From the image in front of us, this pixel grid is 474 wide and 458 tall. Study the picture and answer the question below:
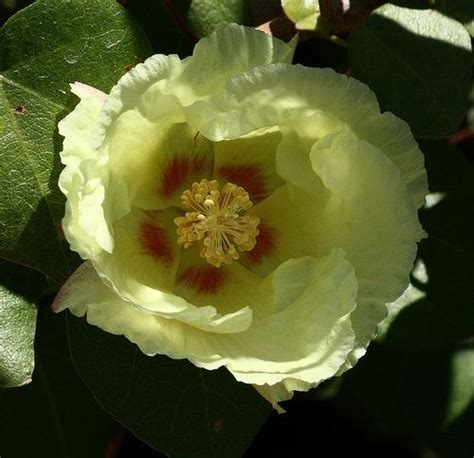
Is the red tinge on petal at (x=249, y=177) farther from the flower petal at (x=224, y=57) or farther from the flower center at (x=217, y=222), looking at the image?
the flower petal at (x=224, y=57)

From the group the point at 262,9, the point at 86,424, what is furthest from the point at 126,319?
the point at 86,424

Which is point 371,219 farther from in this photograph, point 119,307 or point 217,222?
point 119,307

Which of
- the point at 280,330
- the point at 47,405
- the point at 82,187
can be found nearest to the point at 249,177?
the point at 280,330

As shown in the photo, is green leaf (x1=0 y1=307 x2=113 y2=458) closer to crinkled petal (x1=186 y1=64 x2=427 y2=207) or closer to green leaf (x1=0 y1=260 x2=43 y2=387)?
green leaf (x1=0 y1=260 x2=43 y2=387)

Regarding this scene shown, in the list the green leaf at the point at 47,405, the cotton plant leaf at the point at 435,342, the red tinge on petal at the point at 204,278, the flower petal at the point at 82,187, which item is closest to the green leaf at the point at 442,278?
the cotton plant leaf at the point at 435,342

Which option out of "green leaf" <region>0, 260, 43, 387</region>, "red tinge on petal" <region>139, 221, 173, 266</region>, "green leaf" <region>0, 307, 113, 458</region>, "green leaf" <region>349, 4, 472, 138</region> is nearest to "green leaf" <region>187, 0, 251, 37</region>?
"green leaf" <region>349, 4, 472, 138</region>

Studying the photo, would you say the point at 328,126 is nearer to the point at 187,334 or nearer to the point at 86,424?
the point at 187,334
